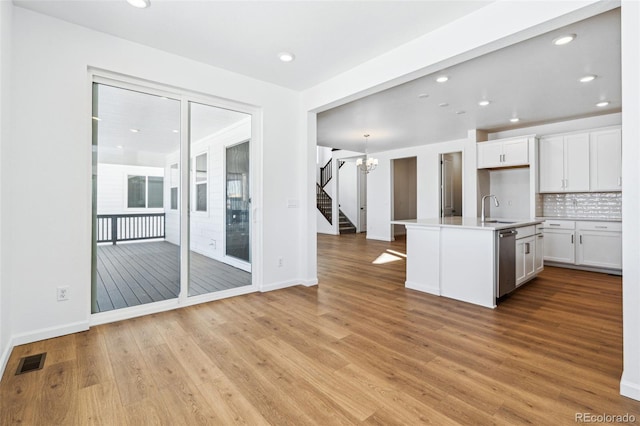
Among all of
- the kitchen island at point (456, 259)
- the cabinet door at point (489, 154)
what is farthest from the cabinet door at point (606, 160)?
the kitchen island at point (456, 259)

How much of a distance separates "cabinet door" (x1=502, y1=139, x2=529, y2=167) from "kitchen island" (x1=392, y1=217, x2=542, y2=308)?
6.74 ft

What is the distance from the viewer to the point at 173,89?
134 inches

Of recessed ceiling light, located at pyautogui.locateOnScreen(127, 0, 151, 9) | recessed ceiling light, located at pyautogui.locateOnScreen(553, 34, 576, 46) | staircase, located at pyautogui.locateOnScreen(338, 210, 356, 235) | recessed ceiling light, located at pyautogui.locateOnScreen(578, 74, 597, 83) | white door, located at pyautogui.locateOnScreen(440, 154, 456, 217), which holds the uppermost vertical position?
recessed ceiling light, located at pyautogui.locateOnScreen(578, 74, 597, 83)

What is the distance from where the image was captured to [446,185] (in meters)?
8.17

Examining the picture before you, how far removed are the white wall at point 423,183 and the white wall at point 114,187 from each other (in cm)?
623

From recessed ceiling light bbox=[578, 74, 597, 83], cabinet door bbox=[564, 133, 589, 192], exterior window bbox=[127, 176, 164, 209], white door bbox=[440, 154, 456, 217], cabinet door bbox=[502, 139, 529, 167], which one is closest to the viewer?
exterior window bbox=[127, 176, 164, 209]

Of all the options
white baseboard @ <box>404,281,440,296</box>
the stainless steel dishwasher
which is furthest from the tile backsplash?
white baseboard @ <box>404,281,440,296</box>

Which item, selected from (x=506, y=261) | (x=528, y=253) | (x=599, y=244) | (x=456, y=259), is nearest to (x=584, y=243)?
(x=599, y=244)

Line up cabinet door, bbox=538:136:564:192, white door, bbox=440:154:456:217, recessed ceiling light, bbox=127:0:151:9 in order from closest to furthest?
recessed ceiling light, bbox=127:0:151:9 < cabinet door, bbox=538:136:564:192 < white door, bbox=440:154:456:217

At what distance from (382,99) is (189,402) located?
4441mm

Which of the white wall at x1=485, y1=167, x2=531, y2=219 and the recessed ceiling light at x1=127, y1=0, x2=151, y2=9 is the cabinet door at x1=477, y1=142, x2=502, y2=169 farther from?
the recessed ceiling light at x1=127, y1=0, x2=151, y2=9

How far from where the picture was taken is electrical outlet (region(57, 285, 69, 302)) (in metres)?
2.71

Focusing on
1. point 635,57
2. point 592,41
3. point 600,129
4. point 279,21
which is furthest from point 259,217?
point 600,129

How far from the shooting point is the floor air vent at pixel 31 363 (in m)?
2.17
